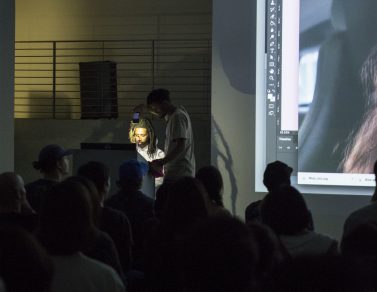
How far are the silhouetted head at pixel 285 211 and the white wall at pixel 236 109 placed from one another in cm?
321

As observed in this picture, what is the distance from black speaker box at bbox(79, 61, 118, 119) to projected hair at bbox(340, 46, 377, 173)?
3.39m

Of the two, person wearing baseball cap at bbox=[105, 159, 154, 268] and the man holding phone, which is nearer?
person wearing baseball cap at bbox=[105, 159, 154, 268]

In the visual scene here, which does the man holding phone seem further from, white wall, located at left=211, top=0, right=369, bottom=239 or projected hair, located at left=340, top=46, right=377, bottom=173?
projected hair, located at left=340, top=46, right=377, bottom=173

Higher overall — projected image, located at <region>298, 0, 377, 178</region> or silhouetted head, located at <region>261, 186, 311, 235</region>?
projected image, located at <region>298, 0, 377, 178</region>

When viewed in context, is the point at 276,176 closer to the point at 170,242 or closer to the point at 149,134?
the point at 170,242

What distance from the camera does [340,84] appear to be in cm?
595

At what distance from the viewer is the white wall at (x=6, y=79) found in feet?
23.0

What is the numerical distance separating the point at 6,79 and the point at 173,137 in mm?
2393

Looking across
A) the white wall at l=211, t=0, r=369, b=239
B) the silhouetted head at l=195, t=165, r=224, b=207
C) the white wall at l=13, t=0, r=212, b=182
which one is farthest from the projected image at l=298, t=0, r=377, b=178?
the white wall at l=13, t=0, r=212, b=182

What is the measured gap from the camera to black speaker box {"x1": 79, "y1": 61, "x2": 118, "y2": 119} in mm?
8641

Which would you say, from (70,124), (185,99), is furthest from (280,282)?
(185,99)

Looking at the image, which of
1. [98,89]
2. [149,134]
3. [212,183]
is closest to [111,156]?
[149,134]

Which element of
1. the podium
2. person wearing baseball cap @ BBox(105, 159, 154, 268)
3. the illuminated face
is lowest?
person wearing baseball cap @ BBox(105, 159, 154, 268)

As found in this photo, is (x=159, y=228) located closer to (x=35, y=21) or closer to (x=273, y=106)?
(x=273, y=106)
